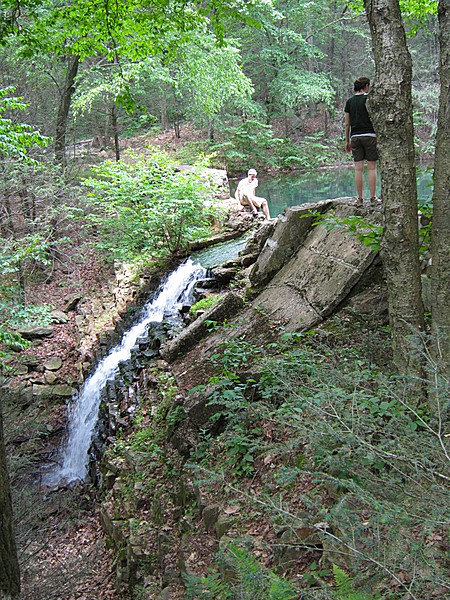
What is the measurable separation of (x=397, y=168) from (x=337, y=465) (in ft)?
6.95

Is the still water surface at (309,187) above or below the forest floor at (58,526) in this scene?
above

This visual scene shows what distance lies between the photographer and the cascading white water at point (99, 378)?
27.1 ft

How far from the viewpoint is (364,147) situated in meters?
6.16

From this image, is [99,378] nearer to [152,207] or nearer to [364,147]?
[152,207]

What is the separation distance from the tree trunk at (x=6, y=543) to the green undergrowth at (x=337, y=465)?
1.17m

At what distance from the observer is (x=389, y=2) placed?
342cm

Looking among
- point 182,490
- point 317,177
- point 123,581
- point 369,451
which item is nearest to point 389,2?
point 369,451

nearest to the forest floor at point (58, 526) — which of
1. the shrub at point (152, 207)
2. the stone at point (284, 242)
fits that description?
the shrub at point (152, 207)

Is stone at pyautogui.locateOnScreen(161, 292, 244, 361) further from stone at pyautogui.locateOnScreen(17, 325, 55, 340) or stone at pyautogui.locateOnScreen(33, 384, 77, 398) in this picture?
stone at pyautogui.locateOnScreen(17, 325, 55, 340)

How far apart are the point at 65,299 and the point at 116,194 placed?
3.40 meters

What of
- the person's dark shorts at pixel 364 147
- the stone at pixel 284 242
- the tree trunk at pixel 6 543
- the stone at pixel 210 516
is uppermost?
the person's dark shorts at pixel 364 147

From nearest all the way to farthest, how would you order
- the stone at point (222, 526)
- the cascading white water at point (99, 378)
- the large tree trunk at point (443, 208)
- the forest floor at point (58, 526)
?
the large tree trunk at point (443, 208)
the stone at point (222, 526)
the forest floor at point (58, 526)
the cascading white water at point (99, 378)

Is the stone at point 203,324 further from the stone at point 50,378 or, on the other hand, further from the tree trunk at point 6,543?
the stone at point 50,378

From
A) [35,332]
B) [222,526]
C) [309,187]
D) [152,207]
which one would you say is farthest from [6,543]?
[309,187]
